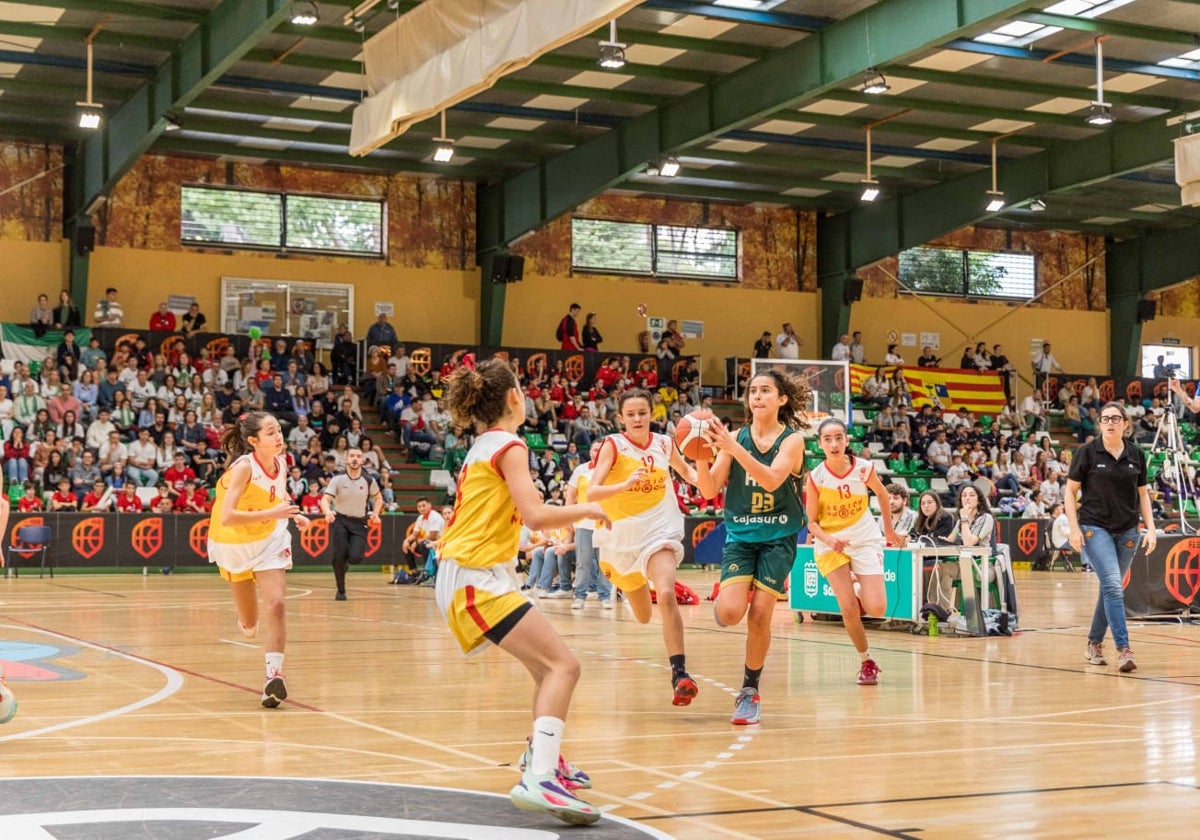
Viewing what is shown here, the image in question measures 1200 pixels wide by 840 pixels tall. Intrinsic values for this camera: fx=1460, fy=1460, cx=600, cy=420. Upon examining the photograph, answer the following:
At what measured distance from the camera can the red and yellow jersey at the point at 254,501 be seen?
29.0 feet

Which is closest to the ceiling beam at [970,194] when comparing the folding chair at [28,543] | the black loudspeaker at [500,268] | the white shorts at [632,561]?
the black loudspeaker at [500,268]

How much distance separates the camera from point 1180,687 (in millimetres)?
9688

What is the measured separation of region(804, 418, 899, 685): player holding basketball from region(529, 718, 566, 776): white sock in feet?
16.3

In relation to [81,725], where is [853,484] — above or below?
above

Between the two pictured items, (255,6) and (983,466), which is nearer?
(255,6)

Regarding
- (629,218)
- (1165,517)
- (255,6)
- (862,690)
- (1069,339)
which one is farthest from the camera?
(1069,339)

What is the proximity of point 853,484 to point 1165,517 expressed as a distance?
843 inches

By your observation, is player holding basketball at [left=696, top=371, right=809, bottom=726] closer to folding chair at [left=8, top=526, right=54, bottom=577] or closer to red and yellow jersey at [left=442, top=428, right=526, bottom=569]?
red and yellow jersey at [left=442, top=428, right=526, bottom=569]

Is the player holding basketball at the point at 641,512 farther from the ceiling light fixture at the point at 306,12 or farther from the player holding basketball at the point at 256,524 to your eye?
the ceiling light fixture at the point at 306,12

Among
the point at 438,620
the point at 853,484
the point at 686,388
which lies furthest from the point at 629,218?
the point at 853,484

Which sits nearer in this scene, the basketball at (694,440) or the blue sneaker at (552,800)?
the blue sneaker at (552,800)

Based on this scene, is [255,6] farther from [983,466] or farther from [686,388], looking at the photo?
[983,466]

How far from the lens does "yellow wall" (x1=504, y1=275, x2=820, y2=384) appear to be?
33375 mm

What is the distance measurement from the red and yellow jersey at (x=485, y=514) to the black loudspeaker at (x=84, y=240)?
2513cm
